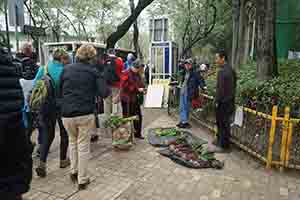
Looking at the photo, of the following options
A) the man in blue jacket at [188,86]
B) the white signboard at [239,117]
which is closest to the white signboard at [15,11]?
the man in blue jacket at [188,86]

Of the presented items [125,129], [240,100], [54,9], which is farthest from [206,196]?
[54,9]

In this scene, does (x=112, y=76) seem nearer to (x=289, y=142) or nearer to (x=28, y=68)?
(x=28, y=68)

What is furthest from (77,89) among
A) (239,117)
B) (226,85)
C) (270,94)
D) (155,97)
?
(155,97)

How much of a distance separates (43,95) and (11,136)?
2.84 m

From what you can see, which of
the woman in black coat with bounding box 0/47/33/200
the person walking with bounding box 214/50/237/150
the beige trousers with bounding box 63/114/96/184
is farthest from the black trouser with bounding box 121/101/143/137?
the woman in black coat with bounding box 0/47/33/200

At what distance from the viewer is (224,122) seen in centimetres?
514

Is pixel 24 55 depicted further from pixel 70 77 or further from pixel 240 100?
pixel 240 100

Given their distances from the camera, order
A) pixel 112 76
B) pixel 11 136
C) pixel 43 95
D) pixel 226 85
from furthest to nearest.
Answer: pixel 112 76 → pixel 226 85 → pixel 43 95 → pixel 11 136

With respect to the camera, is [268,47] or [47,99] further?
[268,47]

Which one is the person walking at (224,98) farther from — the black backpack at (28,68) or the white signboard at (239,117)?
the black backpack at (28,68)

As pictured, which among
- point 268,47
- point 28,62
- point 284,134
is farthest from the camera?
point 268,47

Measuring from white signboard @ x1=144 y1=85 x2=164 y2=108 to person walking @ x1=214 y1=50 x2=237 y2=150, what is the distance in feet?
15.4

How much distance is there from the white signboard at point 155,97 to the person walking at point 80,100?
6180mm

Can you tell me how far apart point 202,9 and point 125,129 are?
1872cm
